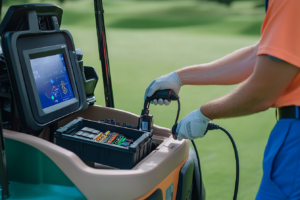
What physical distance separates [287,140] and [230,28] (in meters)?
9.99

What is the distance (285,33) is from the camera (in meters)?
0.81

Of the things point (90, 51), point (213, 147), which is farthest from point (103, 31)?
point (90, 51)

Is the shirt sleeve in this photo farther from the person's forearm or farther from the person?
the person's forearm

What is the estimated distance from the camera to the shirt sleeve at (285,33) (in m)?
0.80

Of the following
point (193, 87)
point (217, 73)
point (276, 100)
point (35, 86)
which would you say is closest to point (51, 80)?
point (35, 86)

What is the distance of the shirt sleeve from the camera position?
2.64 ft

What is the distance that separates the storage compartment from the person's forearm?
38cm

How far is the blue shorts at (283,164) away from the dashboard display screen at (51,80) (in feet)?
2.58

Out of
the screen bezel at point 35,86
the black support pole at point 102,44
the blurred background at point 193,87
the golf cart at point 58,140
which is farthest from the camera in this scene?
the blurred background at point 193,87

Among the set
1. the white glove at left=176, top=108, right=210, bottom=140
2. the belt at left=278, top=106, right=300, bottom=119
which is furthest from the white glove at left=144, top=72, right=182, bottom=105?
the belt at left=278, top=106, right=300, bottom=119

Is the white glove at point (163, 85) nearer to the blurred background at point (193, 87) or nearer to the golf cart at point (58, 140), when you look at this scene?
the golf cart at point (58, 140)

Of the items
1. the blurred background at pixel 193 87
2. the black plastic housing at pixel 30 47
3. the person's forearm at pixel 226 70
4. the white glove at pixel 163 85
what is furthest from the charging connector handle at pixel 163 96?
the blurred background at pixel 193 87

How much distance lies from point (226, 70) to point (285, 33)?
0.53 m

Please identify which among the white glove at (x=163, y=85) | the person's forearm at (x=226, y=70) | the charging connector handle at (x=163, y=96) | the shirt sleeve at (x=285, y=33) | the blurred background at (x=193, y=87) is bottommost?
the blurred background at (x=193, y=87)
